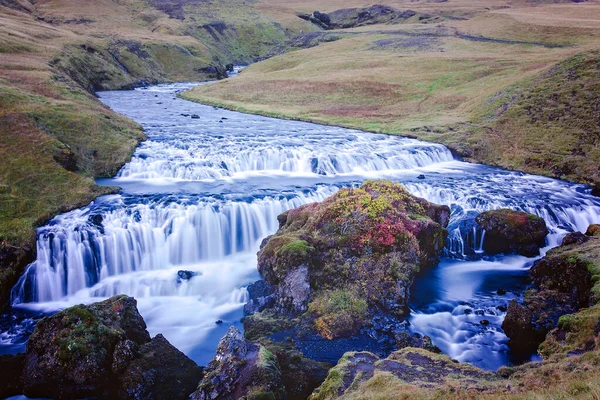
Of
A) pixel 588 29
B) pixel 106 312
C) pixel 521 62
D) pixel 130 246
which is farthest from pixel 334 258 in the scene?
pixel 588 29

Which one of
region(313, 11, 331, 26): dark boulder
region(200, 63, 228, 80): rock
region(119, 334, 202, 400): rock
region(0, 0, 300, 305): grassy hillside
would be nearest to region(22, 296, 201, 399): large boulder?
region(119, 334, 202, 400): rock

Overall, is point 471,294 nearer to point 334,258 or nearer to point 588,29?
point 334,258

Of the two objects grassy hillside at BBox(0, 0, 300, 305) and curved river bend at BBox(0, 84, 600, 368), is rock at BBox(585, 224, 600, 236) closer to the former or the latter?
curved river bend at BBox(0, 84, 600, 368)

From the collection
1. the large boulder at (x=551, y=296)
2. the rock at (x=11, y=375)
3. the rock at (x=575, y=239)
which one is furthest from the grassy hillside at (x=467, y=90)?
the rock at (x=11, y=375)

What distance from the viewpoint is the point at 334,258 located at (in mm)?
17391

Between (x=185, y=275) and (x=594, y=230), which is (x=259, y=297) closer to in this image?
(x=185, y=275)

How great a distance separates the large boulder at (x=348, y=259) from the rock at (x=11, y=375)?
26.9 feet

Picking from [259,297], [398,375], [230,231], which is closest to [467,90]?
[230,231]

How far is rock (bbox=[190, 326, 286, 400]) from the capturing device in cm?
1059

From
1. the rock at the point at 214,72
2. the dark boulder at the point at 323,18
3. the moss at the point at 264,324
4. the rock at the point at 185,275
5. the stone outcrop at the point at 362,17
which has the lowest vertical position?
the moss at the point at 264,324

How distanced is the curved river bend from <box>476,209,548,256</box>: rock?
0.62 m

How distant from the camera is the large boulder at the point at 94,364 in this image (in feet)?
39.5

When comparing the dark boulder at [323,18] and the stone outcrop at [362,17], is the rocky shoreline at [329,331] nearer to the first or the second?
the stone outcrop at [362,17]

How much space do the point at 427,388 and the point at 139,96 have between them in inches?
2773
